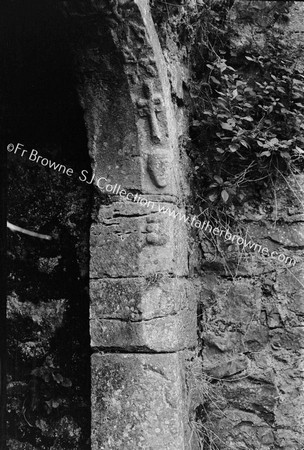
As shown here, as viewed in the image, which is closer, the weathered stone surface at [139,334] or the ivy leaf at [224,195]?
the weathered stone surface at [139,334]

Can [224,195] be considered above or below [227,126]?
below

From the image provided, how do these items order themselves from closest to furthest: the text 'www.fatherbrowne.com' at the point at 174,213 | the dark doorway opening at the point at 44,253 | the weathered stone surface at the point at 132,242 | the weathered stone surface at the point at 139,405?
the weathered stone surface at the point at 139,405
the weathered stone surface at the point at 132,242
the text 'www.fatherbrowne.com' at the point at 174,213
the dark doorway opening at the point at 44,253

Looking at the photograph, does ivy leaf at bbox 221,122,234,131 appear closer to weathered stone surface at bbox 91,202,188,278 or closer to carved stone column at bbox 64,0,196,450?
carved stone column at bbox 64,0,196,450

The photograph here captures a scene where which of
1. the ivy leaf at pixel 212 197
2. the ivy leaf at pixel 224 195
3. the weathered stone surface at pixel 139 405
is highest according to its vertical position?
the ivy leaf at pixel 224 195

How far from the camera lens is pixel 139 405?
2873mm

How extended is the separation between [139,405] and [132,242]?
78cm

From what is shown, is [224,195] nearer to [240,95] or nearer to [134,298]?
[240,95]

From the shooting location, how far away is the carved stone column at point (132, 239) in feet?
9.43

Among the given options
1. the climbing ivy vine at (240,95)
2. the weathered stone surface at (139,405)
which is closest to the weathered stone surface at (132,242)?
the weathered stone surface at (139,405)

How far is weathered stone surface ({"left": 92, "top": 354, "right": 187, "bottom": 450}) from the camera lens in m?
2.85

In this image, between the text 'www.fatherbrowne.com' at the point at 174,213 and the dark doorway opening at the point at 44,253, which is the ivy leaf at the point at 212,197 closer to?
the text 'www.fatherbrowne.com' at the point at 174,213

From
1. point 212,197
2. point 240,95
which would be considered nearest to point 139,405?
point 212,197

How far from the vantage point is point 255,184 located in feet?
11.5

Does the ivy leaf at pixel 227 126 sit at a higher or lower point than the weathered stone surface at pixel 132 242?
higher
